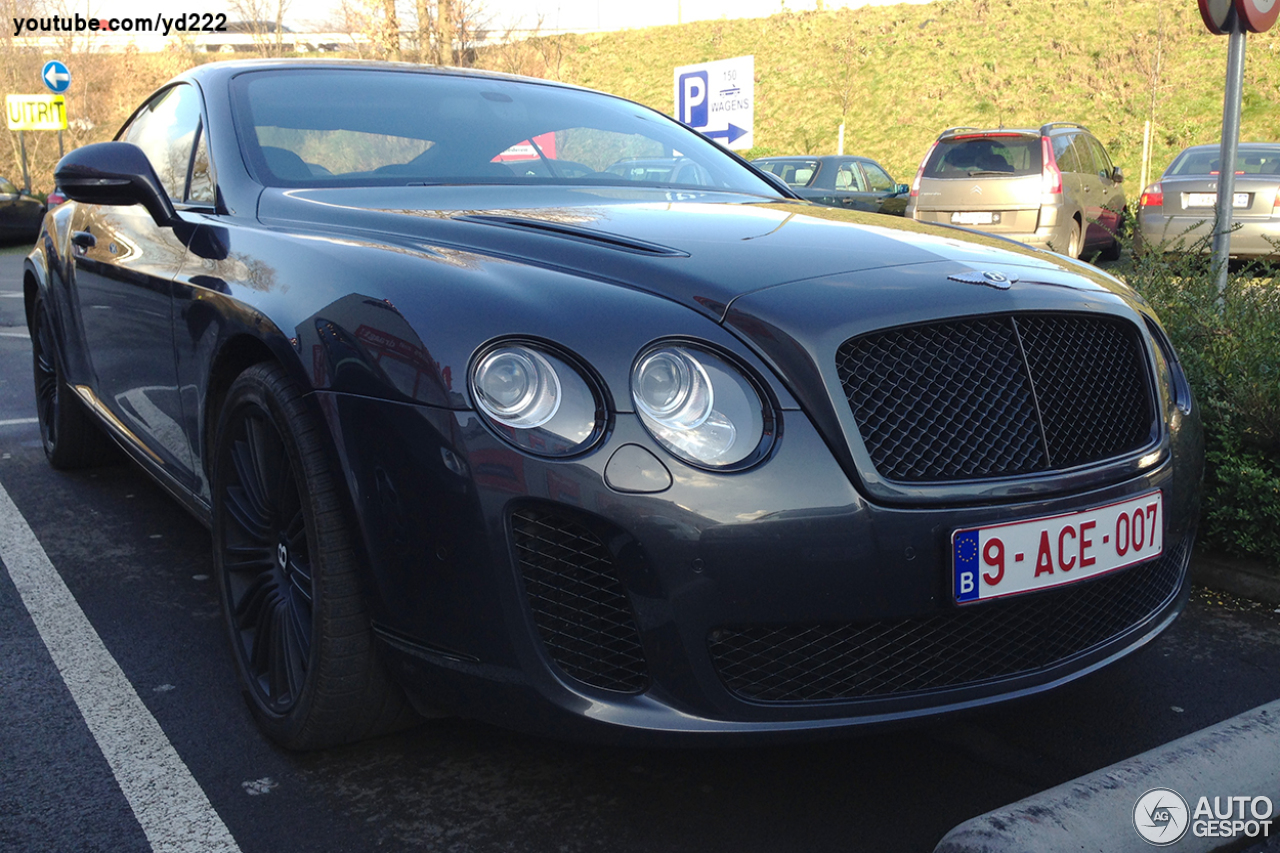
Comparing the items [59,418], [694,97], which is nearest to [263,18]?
[694,97]

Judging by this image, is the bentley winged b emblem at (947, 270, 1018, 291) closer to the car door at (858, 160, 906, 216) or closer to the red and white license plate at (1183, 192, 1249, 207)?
the red and white license plate at (1183, 192, 1249, 207)

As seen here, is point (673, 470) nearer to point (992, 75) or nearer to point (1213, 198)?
point (1213, 198)

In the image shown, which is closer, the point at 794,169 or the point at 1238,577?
the point at 1238,577

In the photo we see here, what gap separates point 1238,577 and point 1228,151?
1.88 metres

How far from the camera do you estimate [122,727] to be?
2346mm

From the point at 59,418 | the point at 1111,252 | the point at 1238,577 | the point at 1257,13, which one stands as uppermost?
the point at 1257,13

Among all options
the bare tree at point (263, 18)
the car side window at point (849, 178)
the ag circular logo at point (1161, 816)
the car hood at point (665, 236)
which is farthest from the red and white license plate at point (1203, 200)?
the bare tree at point (263, 18)

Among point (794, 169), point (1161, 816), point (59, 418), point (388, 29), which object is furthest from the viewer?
point (388, 29)

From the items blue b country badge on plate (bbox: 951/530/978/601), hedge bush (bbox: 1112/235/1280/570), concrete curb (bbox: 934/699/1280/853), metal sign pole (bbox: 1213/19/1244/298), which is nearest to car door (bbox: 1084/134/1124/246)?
metal sign pole (bbox: 1213/19/1244/298)

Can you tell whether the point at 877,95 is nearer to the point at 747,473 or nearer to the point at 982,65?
the point at 982,65

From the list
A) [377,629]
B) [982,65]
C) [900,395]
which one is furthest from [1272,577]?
[982,65]

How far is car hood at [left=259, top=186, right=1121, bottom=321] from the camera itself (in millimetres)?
1962

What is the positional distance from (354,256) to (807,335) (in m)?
0.89

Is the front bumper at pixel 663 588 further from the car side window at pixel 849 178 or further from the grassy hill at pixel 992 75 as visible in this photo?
the grassy hill at pixel 992 75
